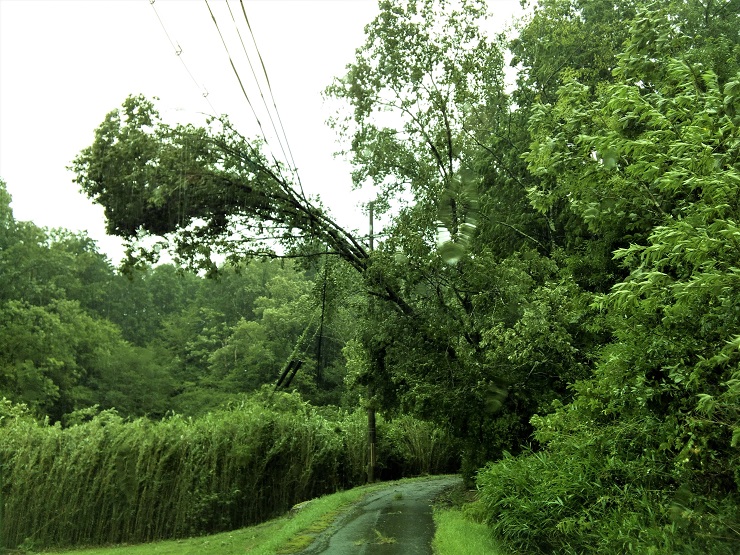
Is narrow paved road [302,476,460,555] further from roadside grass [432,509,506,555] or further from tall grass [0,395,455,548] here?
tall grass [0,395,455,548]

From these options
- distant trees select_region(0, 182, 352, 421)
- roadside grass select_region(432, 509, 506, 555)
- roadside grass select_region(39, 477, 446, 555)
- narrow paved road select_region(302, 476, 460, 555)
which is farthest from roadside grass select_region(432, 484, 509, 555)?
distant trees select_region(0, 182, 352, 421)

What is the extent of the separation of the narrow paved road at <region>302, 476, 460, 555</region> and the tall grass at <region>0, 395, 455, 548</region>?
11.3 ft

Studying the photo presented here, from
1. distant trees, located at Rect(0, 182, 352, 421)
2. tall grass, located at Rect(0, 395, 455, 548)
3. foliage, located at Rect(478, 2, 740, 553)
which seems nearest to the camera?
foliage, located at Rect(478, 2, 740, 553)

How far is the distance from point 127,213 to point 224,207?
7.46 feet

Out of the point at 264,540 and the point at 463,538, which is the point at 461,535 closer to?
the point at 463,538

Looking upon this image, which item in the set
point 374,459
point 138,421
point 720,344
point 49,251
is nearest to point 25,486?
point 138,421

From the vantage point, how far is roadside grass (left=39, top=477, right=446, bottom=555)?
11.7m

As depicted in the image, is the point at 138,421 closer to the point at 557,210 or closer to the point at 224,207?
the point at 224,207

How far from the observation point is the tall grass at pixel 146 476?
673 inches

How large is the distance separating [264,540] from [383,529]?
290 centimetres

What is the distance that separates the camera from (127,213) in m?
14.4

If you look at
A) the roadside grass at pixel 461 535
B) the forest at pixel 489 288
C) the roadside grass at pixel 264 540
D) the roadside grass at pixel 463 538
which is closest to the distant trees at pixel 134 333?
the forest at pixel 489 288

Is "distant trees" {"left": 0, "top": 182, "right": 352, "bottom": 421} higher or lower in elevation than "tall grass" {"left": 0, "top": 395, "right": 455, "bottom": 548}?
higher

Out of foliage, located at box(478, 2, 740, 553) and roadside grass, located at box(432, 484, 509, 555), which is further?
roadside grass, located at box(432, 484, 509, 555)
